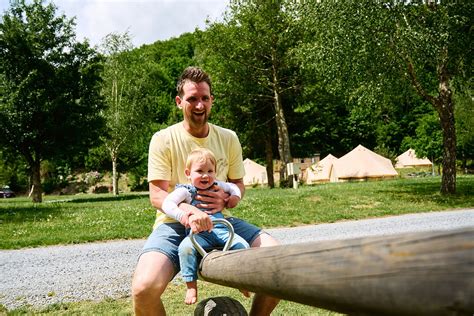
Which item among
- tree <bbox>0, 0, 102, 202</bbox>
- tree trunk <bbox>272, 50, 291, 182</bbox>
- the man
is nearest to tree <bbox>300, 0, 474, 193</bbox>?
the man

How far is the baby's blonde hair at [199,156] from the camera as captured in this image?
146 inches

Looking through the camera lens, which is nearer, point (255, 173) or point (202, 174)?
point (202, 174)

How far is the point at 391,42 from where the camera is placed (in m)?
16.7

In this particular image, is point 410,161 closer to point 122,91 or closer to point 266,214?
point 122,91

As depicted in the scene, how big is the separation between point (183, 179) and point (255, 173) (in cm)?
4072

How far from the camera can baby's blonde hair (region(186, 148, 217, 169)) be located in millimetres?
3703

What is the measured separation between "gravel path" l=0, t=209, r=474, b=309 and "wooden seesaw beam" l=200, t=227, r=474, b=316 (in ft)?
9.81

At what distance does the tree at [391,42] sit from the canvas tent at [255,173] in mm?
26146

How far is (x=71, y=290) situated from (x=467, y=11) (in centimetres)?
1593

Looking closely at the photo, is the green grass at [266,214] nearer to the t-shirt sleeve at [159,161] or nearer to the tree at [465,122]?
the t-shirt sleeve at [159,161]

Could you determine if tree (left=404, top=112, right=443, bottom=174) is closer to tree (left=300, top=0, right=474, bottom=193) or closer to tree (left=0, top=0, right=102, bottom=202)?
tree (left=300, top=0, right=474, bottom=193)

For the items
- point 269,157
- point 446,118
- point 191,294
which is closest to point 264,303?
point 191,294

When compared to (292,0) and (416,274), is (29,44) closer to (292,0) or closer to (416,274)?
(292,0)

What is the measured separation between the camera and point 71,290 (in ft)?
21.2
